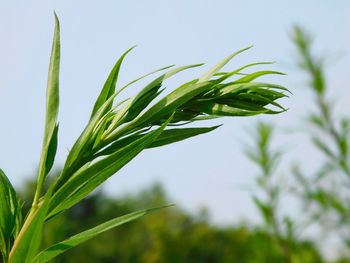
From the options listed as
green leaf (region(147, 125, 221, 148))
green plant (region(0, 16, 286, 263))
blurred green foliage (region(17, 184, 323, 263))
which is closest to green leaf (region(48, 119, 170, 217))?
green plant (region(0, 16, 286, 263))

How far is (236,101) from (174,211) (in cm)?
3889

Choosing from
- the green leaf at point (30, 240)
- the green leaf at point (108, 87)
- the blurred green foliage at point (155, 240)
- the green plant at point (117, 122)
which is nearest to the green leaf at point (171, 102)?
the green plant at point (117, 122)

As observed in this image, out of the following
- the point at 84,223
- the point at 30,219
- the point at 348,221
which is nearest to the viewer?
the point at 30,219

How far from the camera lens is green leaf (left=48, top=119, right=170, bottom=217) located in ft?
3.04

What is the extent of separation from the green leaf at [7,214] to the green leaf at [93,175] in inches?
3.6

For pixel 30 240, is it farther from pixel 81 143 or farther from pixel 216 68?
pixel 216 68

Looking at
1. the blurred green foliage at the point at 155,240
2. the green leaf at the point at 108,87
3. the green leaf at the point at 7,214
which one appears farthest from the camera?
the blurred green foliage at the point at 155,240

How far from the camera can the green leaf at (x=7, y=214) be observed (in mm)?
980

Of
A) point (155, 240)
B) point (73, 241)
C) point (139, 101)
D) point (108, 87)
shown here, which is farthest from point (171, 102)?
point (155, 240)

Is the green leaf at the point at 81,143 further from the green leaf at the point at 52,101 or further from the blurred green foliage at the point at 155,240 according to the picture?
the blurred green foliage at the point at 155,240

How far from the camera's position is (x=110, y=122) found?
3.55 ft

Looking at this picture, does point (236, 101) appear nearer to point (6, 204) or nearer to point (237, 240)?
point (6, 204)

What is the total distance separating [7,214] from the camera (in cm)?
99

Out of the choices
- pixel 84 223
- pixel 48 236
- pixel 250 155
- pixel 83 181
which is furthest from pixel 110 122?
pixel 84 223
